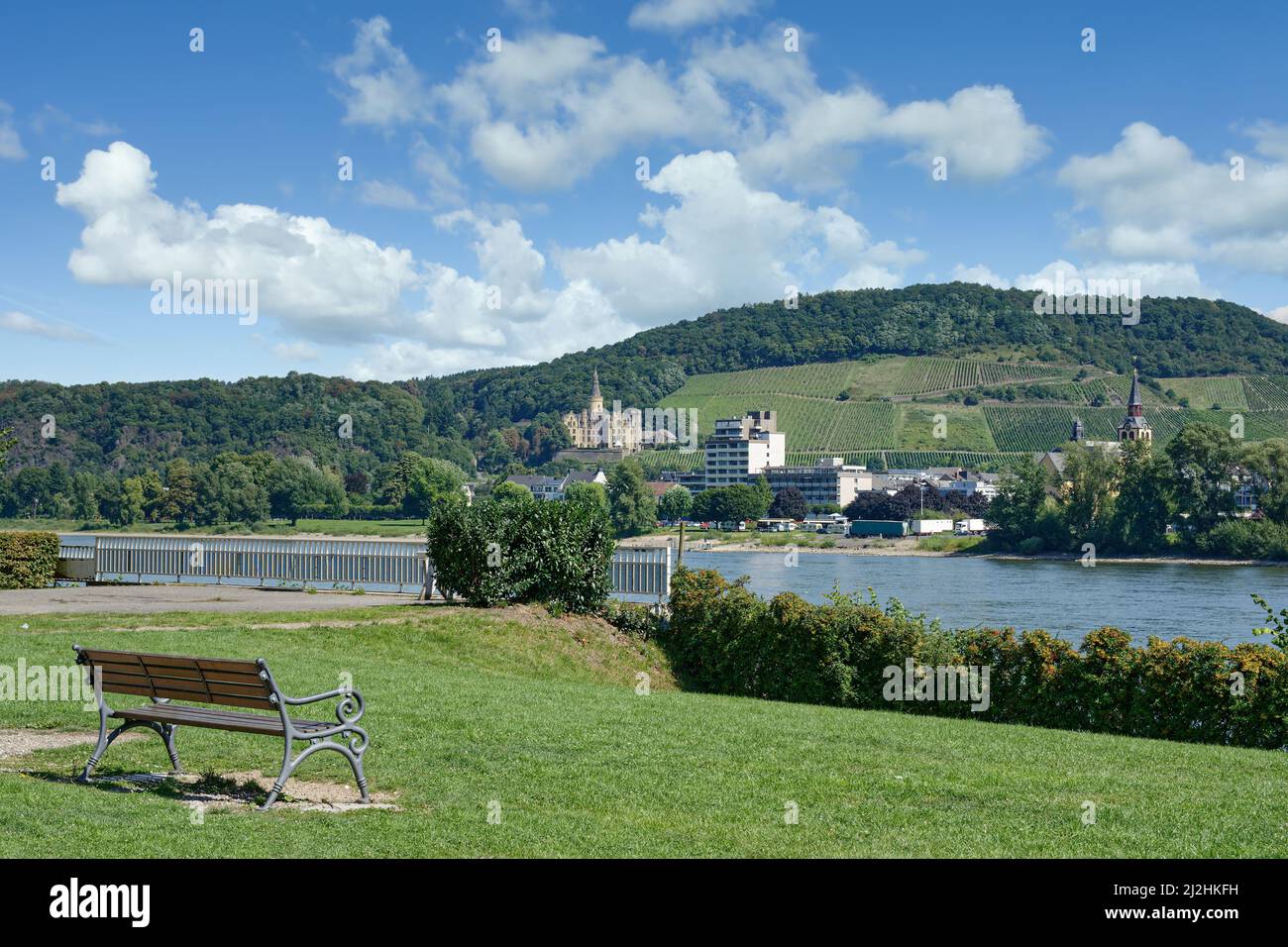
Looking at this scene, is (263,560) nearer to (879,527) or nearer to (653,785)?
(653,785)

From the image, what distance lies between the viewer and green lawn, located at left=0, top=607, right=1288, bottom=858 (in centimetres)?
662

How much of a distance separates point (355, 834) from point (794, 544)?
103m

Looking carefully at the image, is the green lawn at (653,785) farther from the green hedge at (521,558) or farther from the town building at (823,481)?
the town building at (823,481)

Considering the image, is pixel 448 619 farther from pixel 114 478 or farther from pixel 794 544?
pixel 114 478

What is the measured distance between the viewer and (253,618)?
1822cm

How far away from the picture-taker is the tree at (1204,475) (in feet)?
277

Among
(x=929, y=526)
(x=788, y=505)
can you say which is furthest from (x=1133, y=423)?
(x=929, y=526)

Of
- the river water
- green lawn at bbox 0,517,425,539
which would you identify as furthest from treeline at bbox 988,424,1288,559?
green lawn at bbox 0,517,425,539

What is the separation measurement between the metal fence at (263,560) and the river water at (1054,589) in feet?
32.8

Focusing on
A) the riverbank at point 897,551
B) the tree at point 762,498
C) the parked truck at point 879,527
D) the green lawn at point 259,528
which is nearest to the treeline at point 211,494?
the green lawn at point 259,528

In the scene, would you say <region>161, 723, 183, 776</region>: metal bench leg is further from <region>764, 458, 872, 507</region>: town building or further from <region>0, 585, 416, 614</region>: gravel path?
<region>764, 458, 872, 507</region>: town building

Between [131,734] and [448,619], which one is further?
[448,619]
